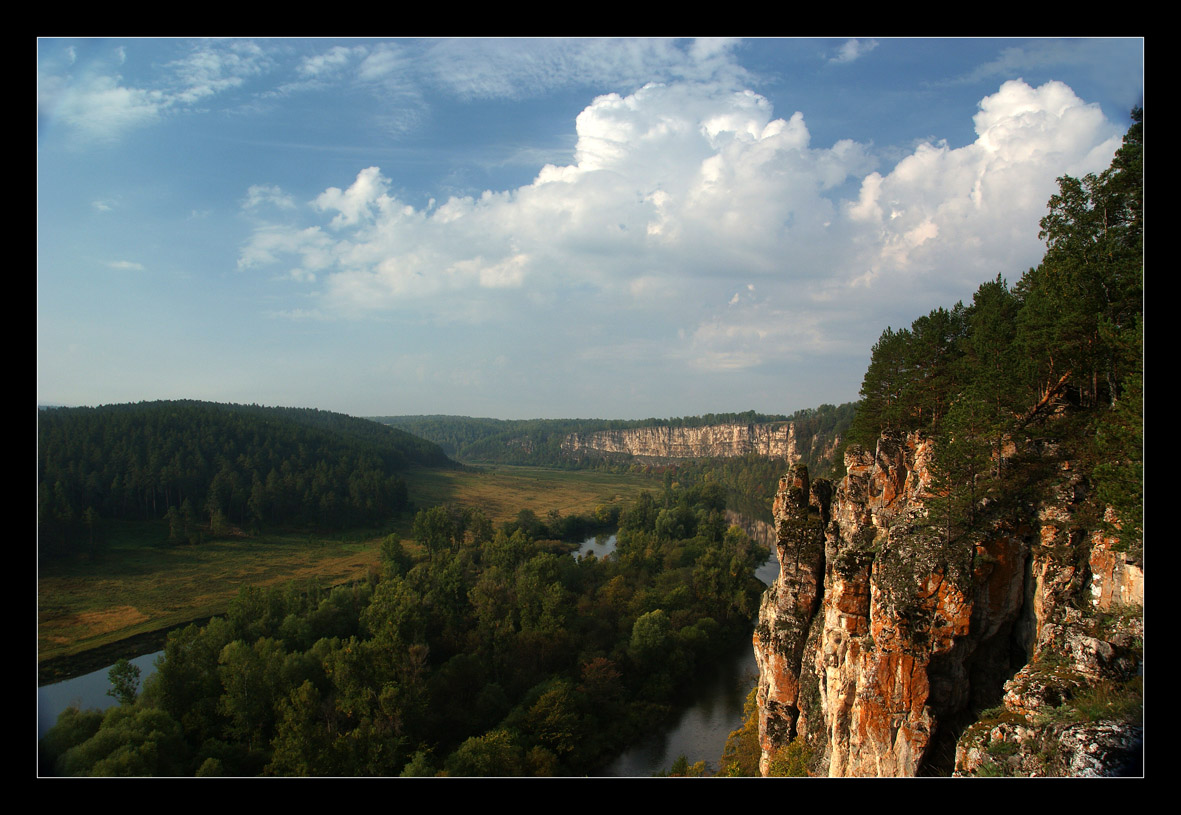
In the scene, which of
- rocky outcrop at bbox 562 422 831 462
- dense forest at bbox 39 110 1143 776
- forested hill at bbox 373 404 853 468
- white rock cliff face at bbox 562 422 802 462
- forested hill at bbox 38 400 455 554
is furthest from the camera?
forested hill at bbox 373 404 853 468

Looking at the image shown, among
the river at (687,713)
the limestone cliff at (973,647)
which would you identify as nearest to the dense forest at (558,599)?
the limestone cliff at (973,647)

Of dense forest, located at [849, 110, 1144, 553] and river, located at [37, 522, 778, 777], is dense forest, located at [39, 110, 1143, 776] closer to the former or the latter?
dense forest, located at [849, 110, 1144, 553]

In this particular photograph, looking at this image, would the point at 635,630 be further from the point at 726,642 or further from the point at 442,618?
the point at 442,618

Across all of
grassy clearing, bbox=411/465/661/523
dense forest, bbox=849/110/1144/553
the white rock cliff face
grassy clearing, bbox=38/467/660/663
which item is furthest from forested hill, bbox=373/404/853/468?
dense forest, bbox=849/110/1144/553

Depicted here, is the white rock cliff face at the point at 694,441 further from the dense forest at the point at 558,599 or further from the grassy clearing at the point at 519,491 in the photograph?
the dense forest at the point at 558,599

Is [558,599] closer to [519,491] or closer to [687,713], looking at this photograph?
[687,713]
